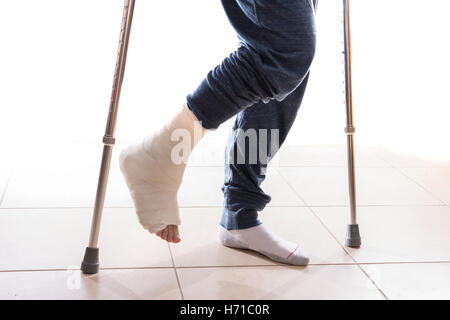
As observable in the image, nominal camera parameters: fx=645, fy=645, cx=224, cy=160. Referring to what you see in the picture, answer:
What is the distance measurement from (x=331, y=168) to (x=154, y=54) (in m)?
0.73

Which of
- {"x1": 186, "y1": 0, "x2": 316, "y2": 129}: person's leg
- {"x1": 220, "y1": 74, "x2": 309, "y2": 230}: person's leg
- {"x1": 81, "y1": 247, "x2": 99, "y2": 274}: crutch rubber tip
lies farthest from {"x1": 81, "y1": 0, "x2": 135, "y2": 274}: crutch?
{"x1": 220, "y1": 74, "x2": 309, "y2": 230}: person's leg

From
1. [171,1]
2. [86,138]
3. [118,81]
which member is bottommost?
[86,138]

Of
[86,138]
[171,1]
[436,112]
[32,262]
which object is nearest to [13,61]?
[86,138]

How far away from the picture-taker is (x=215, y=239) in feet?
4.77

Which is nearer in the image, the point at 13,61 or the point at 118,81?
the point at 118,81

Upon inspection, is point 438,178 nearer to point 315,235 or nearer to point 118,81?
point 315,235

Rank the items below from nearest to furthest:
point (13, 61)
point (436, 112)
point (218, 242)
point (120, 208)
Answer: point (218, 242) < point (120, 208) < point (13, 61) < point (436, 112)

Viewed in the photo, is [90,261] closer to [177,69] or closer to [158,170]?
[158,170]

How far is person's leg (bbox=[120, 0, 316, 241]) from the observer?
1.05m

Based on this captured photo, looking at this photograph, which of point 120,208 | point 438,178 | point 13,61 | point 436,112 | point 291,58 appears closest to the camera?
point 291,58

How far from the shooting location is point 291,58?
106 cm

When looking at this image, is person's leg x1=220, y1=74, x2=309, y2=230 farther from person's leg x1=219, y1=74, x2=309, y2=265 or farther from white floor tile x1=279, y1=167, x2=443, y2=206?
white floor tile x1=279, y1=167, x2=443, y2=206

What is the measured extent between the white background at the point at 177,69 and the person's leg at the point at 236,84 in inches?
41.1

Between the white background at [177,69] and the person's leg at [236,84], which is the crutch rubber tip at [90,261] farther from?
the white background at [177,69]
